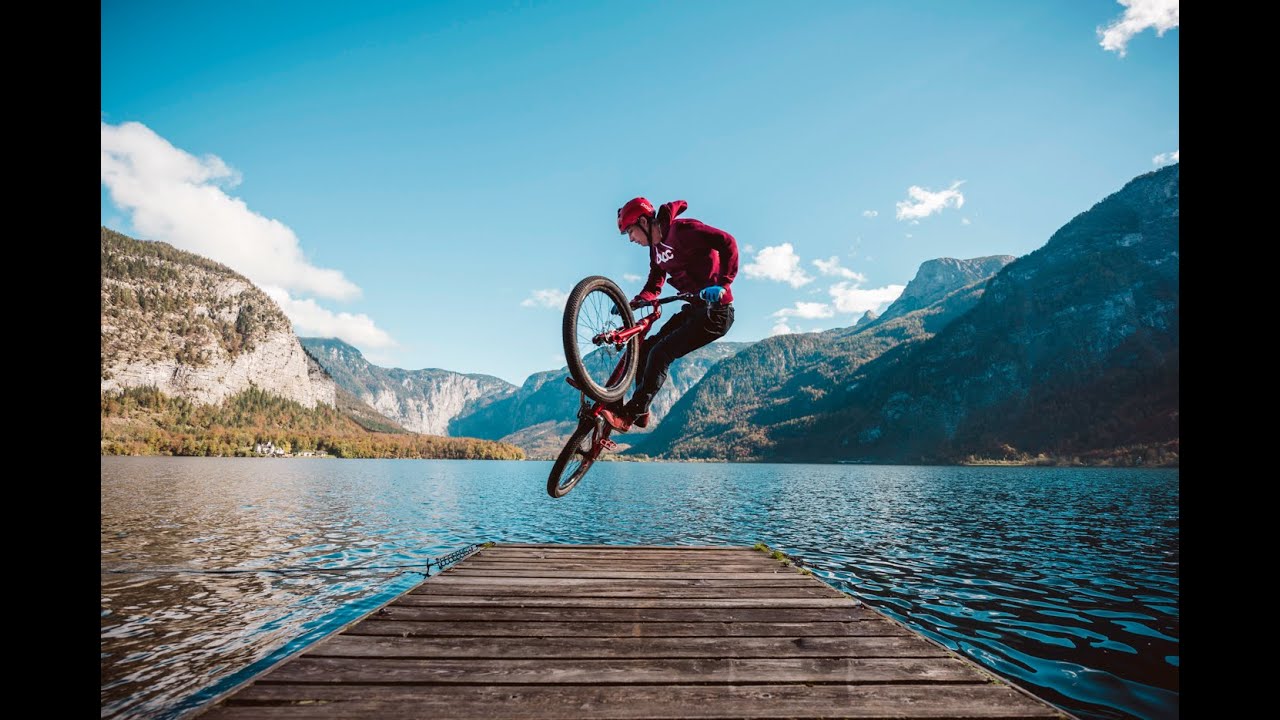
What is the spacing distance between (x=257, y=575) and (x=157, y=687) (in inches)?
381

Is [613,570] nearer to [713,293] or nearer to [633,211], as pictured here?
[713,293]

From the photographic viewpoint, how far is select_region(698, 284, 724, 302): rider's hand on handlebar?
6.69 metres

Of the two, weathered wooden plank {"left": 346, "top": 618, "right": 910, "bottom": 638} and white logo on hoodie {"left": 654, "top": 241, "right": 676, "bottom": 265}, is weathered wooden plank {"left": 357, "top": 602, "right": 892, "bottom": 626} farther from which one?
white logo on hoodie {"left": 654, "top": 241, "right": 676, "bottom": 265}

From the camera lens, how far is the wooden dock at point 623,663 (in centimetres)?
417

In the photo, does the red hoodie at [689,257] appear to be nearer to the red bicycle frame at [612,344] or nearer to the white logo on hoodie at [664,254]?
the white logo on hoodie at [664,254]

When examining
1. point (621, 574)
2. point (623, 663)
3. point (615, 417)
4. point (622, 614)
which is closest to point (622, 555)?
point (621, 574)

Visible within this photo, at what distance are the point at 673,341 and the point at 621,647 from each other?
351 cm

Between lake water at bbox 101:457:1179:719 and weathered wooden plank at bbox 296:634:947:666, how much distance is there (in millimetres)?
5931

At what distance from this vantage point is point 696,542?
976 inches

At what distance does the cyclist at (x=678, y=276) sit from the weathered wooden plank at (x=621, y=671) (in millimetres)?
3314

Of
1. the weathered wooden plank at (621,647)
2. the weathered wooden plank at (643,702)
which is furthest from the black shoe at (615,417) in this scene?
the weathered wooden plank at (643,702)

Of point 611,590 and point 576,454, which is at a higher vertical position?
point 576,454

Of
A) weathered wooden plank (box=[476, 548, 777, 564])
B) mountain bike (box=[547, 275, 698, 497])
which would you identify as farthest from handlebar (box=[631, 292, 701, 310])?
weathered wooden plank (box=[476, 548, 777, 564])
